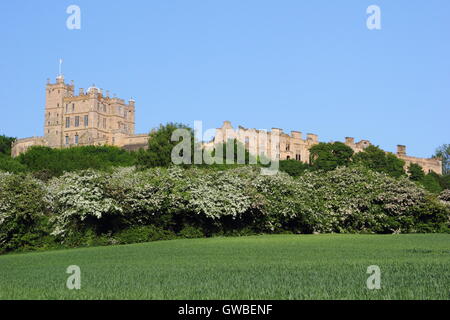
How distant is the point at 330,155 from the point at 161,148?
37.9m

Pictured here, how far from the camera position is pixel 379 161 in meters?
91.2

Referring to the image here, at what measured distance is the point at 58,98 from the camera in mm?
146250

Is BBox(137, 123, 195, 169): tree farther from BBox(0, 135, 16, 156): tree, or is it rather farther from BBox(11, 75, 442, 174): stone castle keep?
BBox(0, 135, 16, 156): tree

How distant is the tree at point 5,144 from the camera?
442 ft

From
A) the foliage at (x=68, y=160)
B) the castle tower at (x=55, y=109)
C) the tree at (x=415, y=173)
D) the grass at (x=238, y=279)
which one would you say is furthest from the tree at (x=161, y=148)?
the castle tower at (x=55, y=109)

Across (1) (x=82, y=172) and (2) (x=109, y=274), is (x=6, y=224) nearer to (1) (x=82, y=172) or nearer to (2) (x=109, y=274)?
(1) (x=82, y=172)

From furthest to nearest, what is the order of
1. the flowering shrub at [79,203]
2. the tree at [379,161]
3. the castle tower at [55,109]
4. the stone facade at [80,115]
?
the castle tower at [55,109], the stone facade at [80,115], the tree at [379,161], the flowering shrub at [79,203]

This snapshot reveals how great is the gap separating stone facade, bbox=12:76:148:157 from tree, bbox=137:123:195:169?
77019mm

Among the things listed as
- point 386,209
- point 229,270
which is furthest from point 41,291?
point 386,209

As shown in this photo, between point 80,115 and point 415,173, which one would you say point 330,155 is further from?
point 80,115

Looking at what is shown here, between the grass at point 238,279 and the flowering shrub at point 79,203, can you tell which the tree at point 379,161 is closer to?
the flowering shrub at point 79,203

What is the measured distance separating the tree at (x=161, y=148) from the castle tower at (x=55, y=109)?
285ft

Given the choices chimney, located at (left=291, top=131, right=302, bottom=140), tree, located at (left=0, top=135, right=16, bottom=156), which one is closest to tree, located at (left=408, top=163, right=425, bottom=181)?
chimney, located at (left=291, top=131, right=302, bottom=140)
